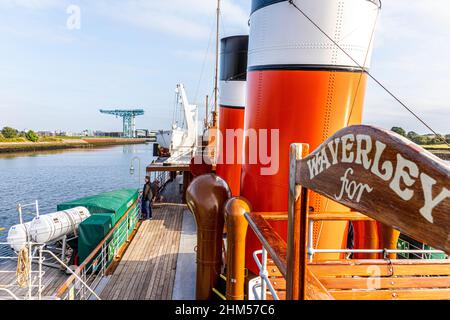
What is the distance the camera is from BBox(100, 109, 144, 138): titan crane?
17000 centimetres

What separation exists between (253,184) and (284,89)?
2154 millimetres

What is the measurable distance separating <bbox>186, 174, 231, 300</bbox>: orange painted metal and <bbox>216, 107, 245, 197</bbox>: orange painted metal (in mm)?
6515

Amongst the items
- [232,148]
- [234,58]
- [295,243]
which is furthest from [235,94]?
[295,243]

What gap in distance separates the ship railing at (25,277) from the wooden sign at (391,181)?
5.93 m

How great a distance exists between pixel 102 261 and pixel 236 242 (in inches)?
184

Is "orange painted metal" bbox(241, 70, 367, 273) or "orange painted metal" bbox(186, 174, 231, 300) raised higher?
"orange painted metal" bbox(241, 70, 367, 273)

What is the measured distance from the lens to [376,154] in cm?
111

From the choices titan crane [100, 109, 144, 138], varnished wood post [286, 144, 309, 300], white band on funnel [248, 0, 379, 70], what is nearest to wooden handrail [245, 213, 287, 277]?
varnished wood post [286, 144, 309, 300]

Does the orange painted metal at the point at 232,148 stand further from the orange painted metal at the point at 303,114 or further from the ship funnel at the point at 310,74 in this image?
the ship funnel at the point at 310,74

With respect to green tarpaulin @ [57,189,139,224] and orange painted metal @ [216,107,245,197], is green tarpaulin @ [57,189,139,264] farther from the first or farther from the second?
orange painted metal @ [216,107,245,197]

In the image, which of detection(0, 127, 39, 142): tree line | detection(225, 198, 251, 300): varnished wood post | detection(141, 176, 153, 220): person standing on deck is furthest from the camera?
detection(0, 127, 39, 142): tree line

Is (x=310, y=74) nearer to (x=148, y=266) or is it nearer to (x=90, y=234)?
(x=148, y=266)

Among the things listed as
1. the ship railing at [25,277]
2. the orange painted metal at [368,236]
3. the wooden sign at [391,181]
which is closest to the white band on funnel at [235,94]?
the orange painted metal at [368,236]

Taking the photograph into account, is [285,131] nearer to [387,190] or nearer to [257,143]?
[257,143]
